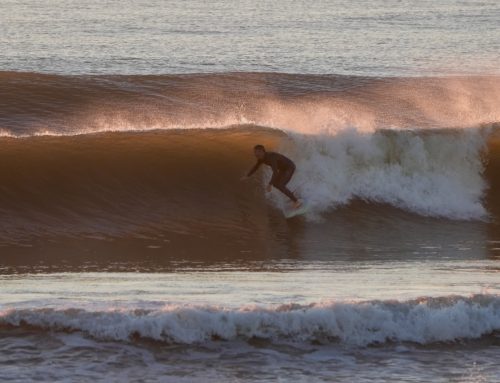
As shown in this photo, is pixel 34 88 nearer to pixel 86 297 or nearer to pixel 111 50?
pixel 111 50

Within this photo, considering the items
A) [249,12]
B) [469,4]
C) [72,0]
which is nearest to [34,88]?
[249,12]

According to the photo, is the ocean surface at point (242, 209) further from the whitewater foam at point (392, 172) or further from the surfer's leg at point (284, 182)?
the surfer's leg at point (284, 182)

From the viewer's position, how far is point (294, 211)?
670 inches

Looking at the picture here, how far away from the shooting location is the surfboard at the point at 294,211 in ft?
55.8

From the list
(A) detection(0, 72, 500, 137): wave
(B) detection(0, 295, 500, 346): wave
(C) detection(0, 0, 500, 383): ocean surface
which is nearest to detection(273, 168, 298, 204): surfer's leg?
(C) detection(0, 0, 500, 383): ocean surface

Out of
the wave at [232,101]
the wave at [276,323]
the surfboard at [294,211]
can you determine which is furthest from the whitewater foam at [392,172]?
the wave at [276,323]

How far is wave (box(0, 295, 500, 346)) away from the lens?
1026 centimetres

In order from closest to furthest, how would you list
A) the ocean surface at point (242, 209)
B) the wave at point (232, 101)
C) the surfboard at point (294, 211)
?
the ocean surface at point (242, 209) → the surfboard at point (294, 211) → the wave at point (232, 101)

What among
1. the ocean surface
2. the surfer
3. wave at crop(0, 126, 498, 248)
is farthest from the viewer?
the surfer

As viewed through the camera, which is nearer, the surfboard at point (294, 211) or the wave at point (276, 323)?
the wave at point (276, 323)

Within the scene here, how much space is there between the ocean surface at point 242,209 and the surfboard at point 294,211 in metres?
0.10

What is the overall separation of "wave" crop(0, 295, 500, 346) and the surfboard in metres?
6.27

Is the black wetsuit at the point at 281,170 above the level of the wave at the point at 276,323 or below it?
above

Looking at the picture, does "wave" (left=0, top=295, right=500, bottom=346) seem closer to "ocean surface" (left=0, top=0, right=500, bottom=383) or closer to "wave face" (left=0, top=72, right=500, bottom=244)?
"ocean surface" (left=0, top=0, right=500, bottom=383)
